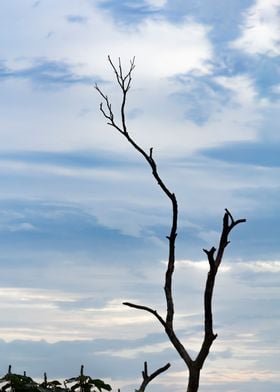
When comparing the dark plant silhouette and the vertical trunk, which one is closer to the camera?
the dark plant silhouette

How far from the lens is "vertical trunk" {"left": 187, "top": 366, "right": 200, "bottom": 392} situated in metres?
8.48

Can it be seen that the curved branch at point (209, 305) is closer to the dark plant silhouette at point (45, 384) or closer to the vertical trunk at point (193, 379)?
the vertical trunk at point (193, 379)

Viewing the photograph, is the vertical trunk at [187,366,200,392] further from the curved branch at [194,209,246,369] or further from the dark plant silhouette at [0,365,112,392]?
the dark plant silhouette at [0,365,112,392]

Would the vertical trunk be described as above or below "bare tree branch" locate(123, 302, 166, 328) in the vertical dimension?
below

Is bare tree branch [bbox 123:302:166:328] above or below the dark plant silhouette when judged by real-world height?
above

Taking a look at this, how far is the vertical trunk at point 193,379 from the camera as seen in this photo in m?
8.48

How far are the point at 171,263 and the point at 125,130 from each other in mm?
2346

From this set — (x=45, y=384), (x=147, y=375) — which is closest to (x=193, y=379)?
(x=147, y=375)

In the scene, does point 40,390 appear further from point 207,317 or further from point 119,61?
point 119,61

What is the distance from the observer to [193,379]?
8.49 meters

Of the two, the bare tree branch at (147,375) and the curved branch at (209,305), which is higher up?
the curved branch at (209,305)

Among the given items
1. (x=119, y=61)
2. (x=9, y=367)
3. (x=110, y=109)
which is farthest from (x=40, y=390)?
(x=119, y=61)

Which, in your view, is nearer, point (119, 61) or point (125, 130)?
point (125, 130)

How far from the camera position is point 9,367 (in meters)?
6.63
